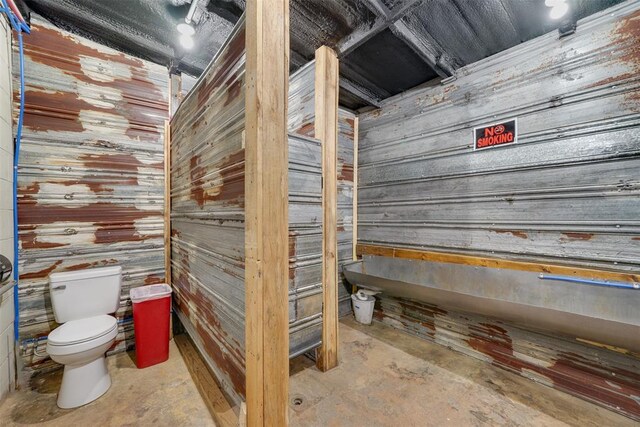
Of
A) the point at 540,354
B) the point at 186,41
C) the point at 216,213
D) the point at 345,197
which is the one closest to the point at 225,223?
the point at 216,213

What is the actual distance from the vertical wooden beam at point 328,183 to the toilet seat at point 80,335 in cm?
166

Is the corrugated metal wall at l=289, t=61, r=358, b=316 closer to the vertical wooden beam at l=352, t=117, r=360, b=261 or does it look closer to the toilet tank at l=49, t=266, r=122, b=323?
the vertical wooden beam at l=352, t=117, r=360, b=261

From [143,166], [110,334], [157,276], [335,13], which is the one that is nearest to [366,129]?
[335,13]

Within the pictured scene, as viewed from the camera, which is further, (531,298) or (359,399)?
(531,298)

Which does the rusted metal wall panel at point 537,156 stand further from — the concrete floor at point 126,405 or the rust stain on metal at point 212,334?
the concrete floor at point 126,405

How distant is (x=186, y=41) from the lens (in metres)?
2.21

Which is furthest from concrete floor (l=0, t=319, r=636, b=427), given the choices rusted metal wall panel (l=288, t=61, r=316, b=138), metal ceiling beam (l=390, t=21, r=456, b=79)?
metal ceiling beam (l=390, t=21, r=456, b=79)

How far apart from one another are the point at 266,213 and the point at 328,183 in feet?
3.43

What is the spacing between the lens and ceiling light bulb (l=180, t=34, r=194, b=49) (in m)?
2.17

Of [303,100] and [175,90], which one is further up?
[175,90]

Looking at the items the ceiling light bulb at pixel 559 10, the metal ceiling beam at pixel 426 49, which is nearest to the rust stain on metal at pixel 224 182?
the metal ceiling beam at pixel 426 49

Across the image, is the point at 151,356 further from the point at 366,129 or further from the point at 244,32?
the point at 366,129

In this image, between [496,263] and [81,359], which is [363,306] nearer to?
[496,263]

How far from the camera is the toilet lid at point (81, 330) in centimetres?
167
